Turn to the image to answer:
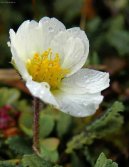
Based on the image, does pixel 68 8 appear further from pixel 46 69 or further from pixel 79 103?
pixel 79 103

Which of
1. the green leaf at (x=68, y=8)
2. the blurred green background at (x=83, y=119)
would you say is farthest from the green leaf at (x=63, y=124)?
the green leaf at (x=68, y=8)

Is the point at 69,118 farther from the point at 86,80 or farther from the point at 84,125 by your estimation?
the point at 86,80

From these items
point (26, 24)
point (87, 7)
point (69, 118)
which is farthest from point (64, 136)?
point (87, 7)

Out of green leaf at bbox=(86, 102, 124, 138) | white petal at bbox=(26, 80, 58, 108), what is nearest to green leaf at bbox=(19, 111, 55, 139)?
green leaf at bbox=(86, 102, 124, 138)

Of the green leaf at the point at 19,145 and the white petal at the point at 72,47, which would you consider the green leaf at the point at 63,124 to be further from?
the white petal at the point at 72,47

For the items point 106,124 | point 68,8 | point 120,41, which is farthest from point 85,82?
point 68,8

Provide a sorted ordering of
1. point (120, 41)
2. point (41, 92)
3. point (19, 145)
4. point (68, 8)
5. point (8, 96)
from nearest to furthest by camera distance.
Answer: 1. point (41, 92)
2. point (19, 145)
3. point (8, 96)
4. point (120, 41)
5. point (68, 8)
